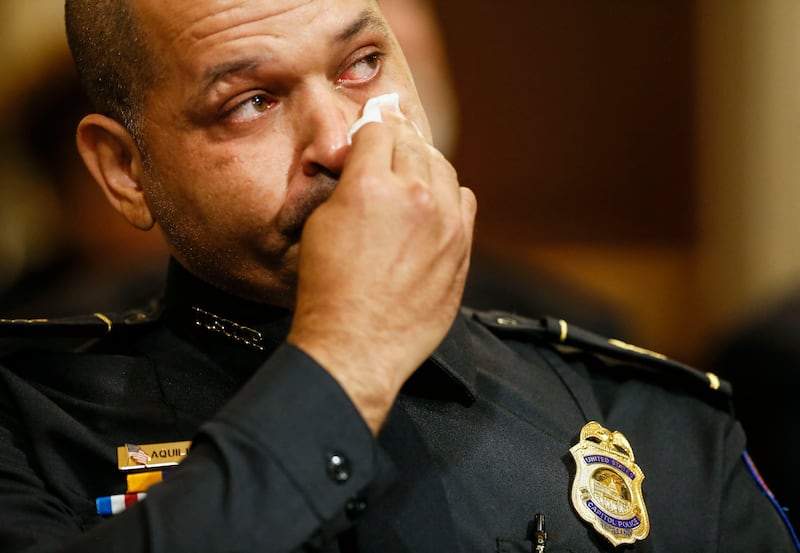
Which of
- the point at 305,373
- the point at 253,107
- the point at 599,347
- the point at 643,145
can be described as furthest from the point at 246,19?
the point at 643,145

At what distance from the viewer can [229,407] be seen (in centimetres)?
112

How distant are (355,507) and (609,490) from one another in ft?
1.47

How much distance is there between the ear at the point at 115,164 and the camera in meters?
1.54

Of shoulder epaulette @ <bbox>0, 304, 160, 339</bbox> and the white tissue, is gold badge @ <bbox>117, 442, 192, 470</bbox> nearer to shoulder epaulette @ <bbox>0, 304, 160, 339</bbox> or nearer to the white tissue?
shoulder epaulette @ <bbox>0, 304, 160, 339</bbox>

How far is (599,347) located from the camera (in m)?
1.71

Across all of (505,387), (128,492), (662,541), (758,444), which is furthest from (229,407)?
(758,444)

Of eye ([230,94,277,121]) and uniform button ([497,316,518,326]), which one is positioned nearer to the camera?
eye ([230,94,277,121])

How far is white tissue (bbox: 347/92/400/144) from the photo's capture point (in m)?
1.32

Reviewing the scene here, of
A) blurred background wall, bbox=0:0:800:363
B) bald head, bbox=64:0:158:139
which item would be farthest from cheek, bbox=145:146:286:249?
blurred background wall, bbox=0:0:800:363

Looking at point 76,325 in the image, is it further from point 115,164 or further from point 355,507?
point 355,507

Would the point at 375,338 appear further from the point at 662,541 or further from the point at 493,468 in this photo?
the point at 662,541

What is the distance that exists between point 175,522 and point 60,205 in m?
2.30

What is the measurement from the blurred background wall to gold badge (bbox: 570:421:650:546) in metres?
1.92

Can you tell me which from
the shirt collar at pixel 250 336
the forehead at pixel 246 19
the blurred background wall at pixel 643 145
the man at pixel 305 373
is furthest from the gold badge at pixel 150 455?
the blurred background wall at pixel 643 145
